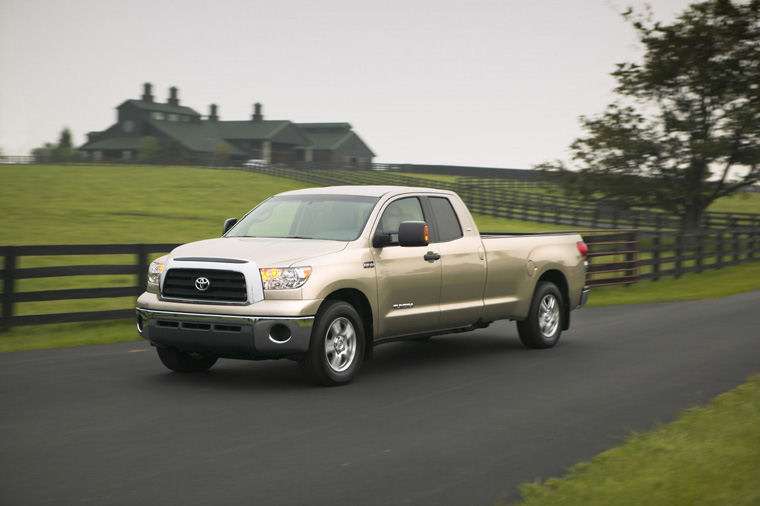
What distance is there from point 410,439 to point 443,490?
128 centimetres

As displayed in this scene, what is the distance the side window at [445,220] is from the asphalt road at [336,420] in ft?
4.72

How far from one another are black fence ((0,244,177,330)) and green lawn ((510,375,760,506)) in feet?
28.3

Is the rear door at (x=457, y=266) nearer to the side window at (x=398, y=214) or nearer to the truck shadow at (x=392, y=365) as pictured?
the side window at (x=398, y=214)

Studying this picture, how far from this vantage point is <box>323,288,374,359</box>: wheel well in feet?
29.1

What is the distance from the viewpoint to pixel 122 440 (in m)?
6.41

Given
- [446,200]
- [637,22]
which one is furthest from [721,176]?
[446,200]

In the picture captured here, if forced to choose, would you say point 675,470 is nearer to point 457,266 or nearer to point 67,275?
point 457,266

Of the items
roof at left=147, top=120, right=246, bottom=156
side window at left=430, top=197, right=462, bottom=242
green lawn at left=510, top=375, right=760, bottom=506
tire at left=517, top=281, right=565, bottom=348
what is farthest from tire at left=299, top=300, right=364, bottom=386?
roof at left=147, top=120, right=246, bottom=156

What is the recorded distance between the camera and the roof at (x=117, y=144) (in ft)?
322

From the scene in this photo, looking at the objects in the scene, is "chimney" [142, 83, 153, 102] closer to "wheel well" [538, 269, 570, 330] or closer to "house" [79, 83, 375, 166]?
"house" [79, 83, 375, 166]

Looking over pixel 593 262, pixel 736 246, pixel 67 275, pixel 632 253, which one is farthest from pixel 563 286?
pixel 736 246

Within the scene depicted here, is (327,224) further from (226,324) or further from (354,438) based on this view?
(354,438)

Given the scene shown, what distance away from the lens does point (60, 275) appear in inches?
502

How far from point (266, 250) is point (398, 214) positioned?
1.74 m
